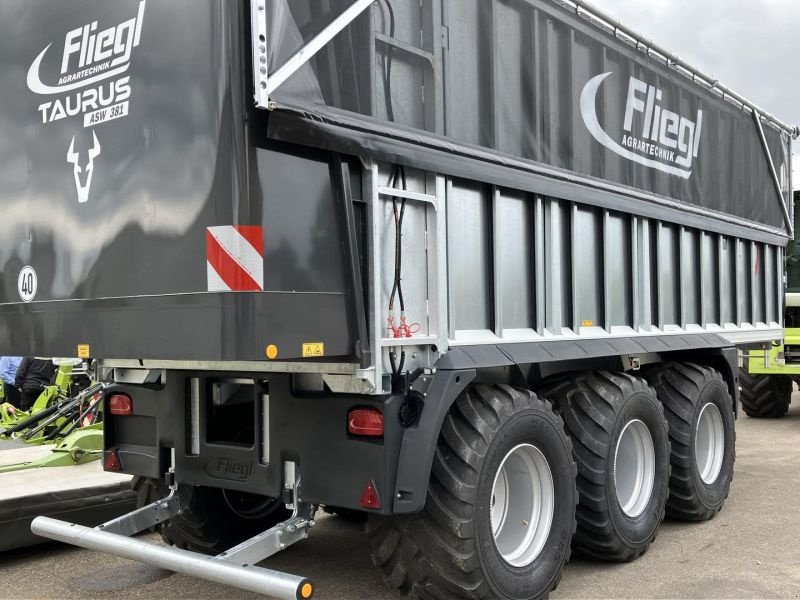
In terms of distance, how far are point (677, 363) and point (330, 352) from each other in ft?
11.9

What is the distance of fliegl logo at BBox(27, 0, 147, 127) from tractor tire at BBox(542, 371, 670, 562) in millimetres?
3001

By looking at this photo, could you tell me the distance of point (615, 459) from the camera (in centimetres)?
506

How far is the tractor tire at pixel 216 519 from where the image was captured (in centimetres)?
481

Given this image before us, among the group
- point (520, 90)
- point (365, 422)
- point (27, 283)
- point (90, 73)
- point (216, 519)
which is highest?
point (520, 90)

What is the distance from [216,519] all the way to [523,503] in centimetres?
185

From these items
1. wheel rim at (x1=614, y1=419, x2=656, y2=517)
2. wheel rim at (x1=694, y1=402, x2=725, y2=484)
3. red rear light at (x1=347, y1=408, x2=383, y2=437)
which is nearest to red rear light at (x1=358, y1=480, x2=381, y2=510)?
red rear light at (x1=347, y1=408, x2=383, y2=437)

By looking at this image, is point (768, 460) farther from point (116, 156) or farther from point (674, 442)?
point (116, 156)

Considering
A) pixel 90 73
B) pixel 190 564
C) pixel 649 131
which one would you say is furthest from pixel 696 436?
pixel 90 73

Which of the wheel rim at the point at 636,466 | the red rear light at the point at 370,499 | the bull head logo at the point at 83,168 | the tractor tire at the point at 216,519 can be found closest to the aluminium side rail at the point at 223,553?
the tractor tire at the point at 216,519

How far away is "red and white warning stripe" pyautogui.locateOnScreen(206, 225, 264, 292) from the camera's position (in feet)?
10.8

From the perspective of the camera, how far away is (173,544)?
5.06 m

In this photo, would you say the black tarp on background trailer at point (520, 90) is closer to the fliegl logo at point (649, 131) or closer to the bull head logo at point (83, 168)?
the fliegl logo at point (649, 131)

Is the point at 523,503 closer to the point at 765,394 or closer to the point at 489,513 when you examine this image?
the point at 489,513

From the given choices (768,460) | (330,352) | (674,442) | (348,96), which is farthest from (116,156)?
(768,460)
